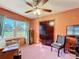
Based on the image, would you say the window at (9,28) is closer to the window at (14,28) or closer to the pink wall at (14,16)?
the window at (14,28)

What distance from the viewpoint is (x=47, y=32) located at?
6992 mm

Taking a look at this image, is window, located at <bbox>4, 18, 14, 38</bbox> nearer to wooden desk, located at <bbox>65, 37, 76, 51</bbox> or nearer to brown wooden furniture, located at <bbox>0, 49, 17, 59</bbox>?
brown wooden furniture, located at <bbox>0, 49, 17, 59</bbox>

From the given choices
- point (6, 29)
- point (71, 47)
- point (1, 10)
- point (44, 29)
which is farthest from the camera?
point (44, 29)

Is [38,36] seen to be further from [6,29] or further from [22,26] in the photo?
[6,29]

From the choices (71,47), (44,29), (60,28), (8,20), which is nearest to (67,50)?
(71,47)

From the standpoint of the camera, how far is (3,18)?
5.89 m

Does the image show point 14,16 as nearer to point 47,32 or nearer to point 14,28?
point 14,28

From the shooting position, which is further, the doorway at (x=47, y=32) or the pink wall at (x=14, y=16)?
the doorway at (x=47, y=32)

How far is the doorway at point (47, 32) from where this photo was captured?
22.4ft

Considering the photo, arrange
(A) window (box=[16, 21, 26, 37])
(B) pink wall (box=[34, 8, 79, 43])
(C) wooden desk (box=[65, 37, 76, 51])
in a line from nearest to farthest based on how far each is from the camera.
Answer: (C) wooden desk (box=[65, 37, 76, 51]), (B) pink wall (box=[34, 8, 79, 43]), (A) window (box=[16, 21, 26, 37])

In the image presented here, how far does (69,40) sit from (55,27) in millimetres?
1657

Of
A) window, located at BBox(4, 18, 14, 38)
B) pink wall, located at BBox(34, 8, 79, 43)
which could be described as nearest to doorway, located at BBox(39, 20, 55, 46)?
pink wall, located at BBox(34, 8, 79, 43)

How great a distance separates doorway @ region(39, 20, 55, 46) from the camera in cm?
683

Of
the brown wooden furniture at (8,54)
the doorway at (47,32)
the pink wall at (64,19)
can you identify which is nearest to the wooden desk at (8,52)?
the brown wooden furniture at (8,54)
